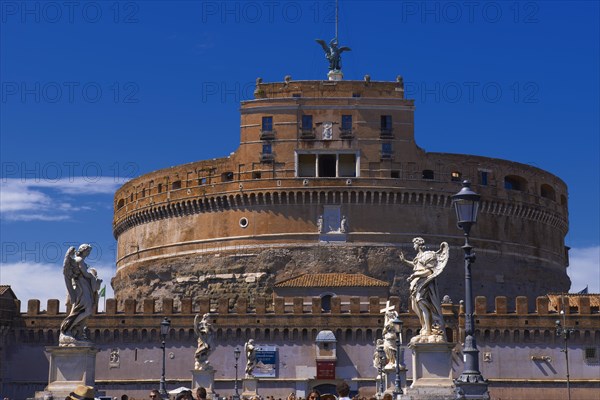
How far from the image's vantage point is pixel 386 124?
69.7 m

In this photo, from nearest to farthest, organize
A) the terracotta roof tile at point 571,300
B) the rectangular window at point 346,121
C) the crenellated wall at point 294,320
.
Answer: the crenellated wall at point 294,320 < the terracotta roof tile at point 571,300 < the rectangular window at point 346,121

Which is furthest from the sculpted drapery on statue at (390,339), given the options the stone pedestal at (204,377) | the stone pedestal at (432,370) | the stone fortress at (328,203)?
the stone fortress at (328,203)

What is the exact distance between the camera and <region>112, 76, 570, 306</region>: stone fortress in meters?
A: 68.5

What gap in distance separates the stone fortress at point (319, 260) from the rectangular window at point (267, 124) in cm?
15

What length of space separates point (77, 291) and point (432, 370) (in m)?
7.05

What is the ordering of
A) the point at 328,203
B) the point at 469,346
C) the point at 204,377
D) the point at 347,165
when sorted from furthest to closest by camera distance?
the point at 347,165
the point at 328,203
the point at 204,377
the point at 469,346

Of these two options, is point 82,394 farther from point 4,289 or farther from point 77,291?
point 4,289

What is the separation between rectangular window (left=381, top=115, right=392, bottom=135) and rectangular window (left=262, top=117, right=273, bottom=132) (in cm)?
732

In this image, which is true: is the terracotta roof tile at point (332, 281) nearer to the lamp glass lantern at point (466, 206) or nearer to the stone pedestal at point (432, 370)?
the stone pedestal at point (432, 370)

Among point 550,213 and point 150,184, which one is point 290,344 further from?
point 550,213

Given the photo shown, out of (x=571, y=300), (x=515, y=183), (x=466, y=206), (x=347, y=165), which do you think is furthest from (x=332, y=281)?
(x=466, y=206)

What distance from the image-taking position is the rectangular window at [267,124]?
7012cm

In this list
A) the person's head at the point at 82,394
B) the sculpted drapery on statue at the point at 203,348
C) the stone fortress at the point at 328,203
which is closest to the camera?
the person's head at the point at 82,394

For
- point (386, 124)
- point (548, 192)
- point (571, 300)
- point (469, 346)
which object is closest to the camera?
point (469, 346)
